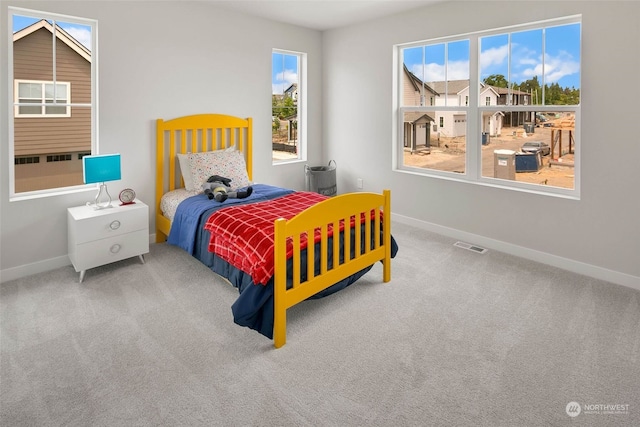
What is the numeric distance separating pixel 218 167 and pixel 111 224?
1199 mm

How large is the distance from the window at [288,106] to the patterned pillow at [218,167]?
3.38 ft

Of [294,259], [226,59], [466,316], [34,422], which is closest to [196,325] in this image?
[294,259]

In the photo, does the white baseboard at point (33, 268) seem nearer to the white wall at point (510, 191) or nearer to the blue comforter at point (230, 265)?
the blue comforter at point (230, 265)

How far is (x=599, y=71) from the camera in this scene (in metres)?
3.29

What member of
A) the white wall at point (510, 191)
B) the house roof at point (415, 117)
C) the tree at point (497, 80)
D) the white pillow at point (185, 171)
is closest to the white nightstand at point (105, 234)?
the white pillow at point (185, 171)

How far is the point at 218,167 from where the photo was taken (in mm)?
4254

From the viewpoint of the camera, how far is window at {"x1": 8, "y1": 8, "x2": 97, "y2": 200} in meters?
3.41

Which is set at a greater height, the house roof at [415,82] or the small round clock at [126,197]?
the house roof at [415,82]

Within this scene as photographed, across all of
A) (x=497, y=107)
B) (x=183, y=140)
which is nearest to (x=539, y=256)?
(x=497, y=107)

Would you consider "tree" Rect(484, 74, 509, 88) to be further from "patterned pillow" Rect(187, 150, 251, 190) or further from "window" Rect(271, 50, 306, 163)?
"patterned pillow" Rect(187, 150, 251, 190)

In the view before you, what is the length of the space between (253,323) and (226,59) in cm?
331

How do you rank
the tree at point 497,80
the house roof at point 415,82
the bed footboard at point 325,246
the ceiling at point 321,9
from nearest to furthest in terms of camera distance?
the bed footboard at point 325,246 < the tree at point 497,80 < the ceiling at point 321,9 < the house roof at point 415,82

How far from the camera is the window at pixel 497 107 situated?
3637 millimetres

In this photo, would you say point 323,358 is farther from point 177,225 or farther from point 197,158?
point 197,158
